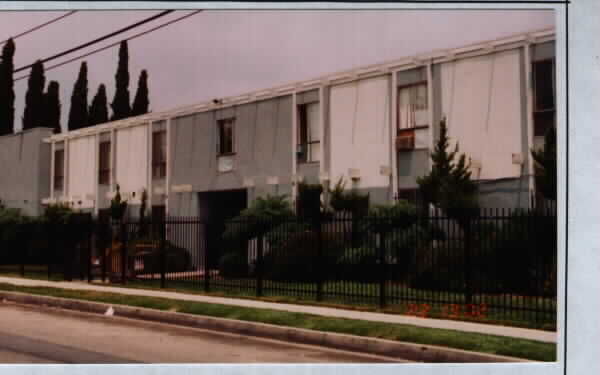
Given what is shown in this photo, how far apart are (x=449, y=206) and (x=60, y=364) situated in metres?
10.1

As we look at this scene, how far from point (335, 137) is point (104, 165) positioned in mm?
Answer: 10596

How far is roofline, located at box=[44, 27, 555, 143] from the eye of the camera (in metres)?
16.7

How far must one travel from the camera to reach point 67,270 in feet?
69.5

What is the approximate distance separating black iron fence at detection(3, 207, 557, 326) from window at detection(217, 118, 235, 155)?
324cm

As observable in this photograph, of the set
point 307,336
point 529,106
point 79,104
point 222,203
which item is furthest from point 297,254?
point 79,104

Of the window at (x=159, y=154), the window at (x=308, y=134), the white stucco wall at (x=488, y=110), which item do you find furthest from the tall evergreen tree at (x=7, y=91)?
the white stucco wall at (x=488, y=110)

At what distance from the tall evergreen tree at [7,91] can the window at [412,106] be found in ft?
30.5

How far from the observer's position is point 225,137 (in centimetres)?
2439

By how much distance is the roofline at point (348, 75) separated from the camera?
16669 millimetres

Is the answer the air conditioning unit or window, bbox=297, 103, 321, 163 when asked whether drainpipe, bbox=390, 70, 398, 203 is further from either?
window, bbox=297, 103, 321, 163

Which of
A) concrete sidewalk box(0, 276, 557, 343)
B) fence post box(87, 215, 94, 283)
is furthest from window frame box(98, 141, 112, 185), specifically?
concrete sidewalk box(0, 276, 557, 343)

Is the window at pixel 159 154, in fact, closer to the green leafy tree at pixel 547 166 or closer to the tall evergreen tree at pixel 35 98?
the tall evergreen tree at pixel 35 98

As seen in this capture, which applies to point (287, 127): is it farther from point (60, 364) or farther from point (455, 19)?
point (60, 364)

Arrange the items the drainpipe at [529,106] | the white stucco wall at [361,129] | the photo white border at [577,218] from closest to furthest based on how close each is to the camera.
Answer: the photo white border at [577,218]
the drainpipe at [529,106]
the white stucco wall at [361,129]
